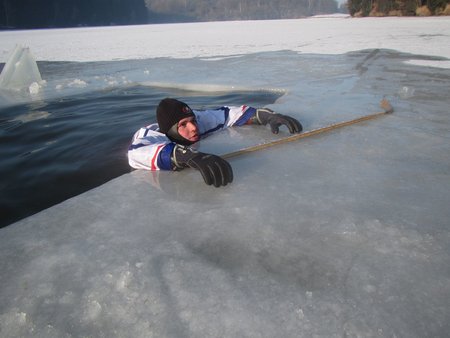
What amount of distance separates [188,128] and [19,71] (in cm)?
530

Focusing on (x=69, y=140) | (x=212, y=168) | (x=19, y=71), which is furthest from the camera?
(x=19, y=71)

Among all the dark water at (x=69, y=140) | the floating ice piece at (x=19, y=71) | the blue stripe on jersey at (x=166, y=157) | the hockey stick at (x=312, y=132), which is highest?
the floating ice piece at (x=19, y=71)

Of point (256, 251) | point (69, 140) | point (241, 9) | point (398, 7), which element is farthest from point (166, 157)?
point (241, 9)

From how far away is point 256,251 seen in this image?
4.18 feet

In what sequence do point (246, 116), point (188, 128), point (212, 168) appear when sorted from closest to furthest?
1. point (212, 168)
2. point (188, 128)
3. point (246, 116)

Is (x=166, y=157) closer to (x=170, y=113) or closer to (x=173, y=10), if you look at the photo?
(x=170, y=113)

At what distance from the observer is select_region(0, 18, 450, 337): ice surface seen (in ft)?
3.24

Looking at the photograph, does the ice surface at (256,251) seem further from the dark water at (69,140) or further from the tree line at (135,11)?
the tree line at (135,11)

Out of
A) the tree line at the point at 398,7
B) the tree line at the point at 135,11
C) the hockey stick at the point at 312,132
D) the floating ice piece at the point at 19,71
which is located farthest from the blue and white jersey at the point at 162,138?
the tree line at the point at 135,11

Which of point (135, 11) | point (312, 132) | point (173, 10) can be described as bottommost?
point (312, 132)

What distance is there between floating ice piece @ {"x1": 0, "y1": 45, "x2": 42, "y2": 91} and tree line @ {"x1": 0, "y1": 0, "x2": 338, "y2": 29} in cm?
5907

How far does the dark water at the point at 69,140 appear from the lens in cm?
247

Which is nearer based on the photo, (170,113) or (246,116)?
(170,113)

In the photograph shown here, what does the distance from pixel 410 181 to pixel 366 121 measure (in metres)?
1.20
